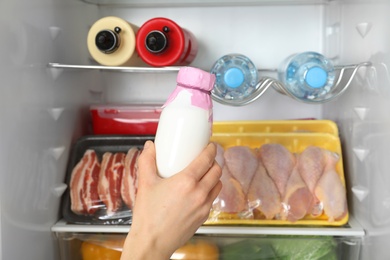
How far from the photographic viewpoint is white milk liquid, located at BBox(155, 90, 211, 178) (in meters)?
0.77

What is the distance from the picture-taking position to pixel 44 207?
106cm

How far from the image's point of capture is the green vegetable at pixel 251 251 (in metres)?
1.09

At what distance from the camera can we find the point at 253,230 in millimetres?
1065

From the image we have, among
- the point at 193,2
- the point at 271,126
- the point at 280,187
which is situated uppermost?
the point at 193,2

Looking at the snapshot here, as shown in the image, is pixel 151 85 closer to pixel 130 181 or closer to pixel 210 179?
pixel 130 181

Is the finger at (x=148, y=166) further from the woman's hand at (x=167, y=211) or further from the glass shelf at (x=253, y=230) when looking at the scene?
the glass shelf at (x=253, y=230)

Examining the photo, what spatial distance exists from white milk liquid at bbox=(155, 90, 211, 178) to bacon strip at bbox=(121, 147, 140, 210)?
36 centimetres

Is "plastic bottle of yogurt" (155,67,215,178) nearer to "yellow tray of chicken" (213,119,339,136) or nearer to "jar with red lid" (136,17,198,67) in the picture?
"jar with red lid" (136,17,198,67)

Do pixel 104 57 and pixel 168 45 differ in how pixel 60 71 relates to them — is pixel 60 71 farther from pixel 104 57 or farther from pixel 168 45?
pixel 168 45

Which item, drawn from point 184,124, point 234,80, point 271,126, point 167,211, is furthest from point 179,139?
point 271,126

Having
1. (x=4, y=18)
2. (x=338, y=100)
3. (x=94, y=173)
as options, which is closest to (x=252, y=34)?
(x=338, y=100)

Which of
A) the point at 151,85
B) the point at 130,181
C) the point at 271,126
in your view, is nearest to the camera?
the point at 130,181

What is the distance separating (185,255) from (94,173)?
0.31 metres

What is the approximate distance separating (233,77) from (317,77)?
18 centimetres
